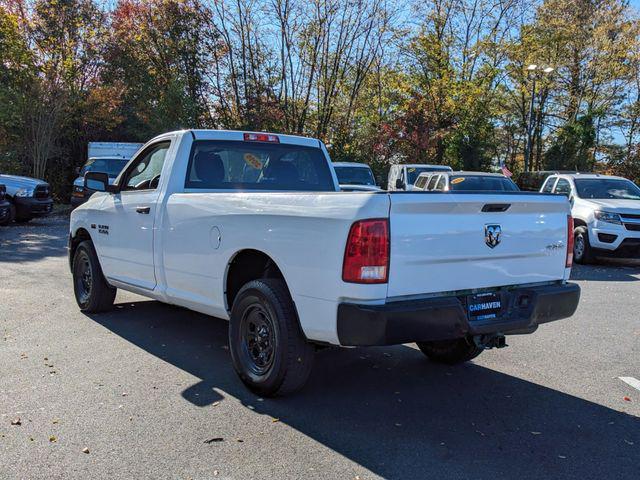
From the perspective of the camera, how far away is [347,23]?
85.1 feet

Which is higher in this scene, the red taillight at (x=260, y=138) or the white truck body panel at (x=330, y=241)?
the red taillight at (x=260, y=138)

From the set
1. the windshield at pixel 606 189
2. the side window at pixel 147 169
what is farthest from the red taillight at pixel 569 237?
the windshield at pixel 606 189

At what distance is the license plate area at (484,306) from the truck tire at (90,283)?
4.31 meters

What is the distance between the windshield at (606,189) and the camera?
1282cm

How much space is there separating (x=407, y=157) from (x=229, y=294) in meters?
26.2

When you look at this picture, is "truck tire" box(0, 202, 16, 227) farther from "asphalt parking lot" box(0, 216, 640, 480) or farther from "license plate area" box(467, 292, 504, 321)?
"license plate area" box(467, 292, 504, 321)

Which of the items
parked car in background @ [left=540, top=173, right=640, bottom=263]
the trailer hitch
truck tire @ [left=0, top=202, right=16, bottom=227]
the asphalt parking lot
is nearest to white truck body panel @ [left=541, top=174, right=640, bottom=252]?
parked car in background @ [left=540, top=173, right=640, bottom=263]

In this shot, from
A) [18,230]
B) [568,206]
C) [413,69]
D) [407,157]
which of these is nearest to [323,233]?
[568,206]

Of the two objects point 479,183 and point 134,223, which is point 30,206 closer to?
point 479,183

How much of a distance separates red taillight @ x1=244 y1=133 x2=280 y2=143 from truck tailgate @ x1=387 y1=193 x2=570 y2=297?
101 inches

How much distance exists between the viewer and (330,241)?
3.62 m

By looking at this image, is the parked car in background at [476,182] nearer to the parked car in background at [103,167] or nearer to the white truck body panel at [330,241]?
the white truck body panel at [330,241]

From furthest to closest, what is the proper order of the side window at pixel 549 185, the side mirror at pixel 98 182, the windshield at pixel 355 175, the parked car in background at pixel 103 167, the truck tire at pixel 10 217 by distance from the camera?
the parked car in background at pixel 103 167, the windshield at pixel 355 175, the truck tire at pixel 10 217, the side window at pixel 549 185, the side mirror at pixel 98 182

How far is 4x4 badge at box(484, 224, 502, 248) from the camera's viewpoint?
3928mm
